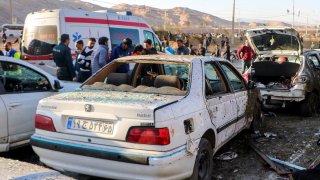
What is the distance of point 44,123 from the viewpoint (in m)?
4.04

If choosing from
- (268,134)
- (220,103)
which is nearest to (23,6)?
(268,134)

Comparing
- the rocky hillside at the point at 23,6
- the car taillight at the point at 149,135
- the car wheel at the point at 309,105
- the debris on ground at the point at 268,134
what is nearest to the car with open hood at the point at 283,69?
the car wheel at the point at 309,105

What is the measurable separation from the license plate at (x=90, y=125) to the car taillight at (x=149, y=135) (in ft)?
0.77

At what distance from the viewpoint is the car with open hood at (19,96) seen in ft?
16.0

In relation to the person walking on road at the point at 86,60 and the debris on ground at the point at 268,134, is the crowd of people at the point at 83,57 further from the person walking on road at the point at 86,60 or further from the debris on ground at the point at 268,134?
the debris on ground at the point at 268,134

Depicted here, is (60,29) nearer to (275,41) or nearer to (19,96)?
(275,41)

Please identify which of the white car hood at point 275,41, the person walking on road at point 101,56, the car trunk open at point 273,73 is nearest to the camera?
the person walking on road at point 101,56

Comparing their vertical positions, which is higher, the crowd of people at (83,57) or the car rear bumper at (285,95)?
the crowd of people at (83,57)

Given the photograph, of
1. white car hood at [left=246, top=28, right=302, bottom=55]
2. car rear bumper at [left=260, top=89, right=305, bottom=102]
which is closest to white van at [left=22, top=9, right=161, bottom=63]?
white car hood at [left=246, top=28, right=302, bottom=55]

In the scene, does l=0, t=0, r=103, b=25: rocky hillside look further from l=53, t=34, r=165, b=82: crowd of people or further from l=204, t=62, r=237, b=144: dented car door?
l=204, t=62, r=237, b=144: dented car door

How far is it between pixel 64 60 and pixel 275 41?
5288mm

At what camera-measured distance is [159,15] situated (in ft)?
654

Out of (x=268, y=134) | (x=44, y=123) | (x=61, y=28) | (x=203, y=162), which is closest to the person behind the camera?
(x=44, y=123)

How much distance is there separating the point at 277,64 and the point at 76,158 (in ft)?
21.8
